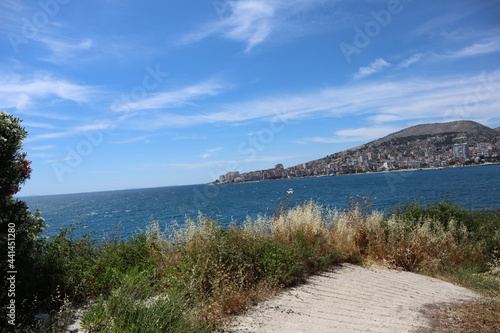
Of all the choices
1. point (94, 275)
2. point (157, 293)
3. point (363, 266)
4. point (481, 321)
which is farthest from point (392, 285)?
point (94, 275)

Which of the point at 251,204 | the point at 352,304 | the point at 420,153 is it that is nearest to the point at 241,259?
the point at 352,304

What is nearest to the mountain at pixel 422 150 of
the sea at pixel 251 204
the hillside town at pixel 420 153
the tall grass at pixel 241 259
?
the hillside town at pixel 420 153

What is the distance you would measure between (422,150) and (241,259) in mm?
109624

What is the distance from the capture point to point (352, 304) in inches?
209

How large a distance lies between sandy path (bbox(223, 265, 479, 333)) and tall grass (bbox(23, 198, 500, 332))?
0.35 metres

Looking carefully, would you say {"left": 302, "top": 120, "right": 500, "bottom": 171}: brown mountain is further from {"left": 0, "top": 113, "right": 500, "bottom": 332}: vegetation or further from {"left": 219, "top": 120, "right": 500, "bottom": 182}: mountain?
{"left": 0, "top": 113, "right": 500, "bottom": 332}: vegetation

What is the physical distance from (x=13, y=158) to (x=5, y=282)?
1.65m

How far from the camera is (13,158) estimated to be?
14.1ft

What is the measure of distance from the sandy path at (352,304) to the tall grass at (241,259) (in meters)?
0.35

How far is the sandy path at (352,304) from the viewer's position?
4.43m

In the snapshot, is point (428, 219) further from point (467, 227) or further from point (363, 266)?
point (363, 266)

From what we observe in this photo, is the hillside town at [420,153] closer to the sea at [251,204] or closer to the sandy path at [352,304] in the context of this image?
the sea at [251,204]

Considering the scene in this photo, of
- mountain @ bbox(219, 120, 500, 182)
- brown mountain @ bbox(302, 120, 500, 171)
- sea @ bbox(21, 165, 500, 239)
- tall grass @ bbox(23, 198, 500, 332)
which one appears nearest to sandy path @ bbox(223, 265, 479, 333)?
tall grass @ bbox(23, 198, 500, 332)

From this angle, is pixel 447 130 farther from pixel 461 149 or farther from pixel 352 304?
pixel 352 304
